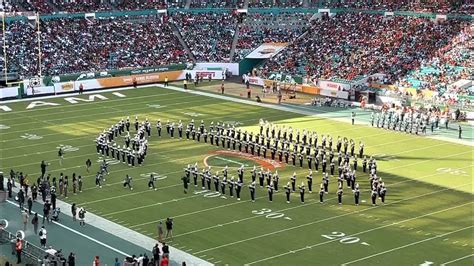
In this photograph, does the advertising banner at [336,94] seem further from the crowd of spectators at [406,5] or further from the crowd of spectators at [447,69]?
the crowd of spectators at [406,5]

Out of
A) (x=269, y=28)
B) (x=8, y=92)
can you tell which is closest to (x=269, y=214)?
(x=8, y=92)

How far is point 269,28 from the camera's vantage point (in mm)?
64812

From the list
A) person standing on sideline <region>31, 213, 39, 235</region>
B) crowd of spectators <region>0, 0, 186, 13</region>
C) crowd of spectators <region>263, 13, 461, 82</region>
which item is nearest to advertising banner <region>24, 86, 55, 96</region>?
crowd of spectators <region>0, 0, 186, 13</region>

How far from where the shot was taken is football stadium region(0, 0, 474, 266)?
78.8 ft

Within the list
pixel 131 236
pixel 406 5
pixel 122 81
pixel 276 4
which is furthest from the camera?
pixel 276 4

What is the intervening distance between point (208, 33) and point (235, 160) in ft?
102

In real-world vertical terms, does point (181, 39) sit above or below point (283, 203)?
above

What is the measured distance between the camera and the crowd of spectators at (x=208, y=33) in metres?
60.7

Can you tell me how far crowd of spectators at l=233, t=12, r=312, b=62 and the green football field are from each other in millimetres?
20798

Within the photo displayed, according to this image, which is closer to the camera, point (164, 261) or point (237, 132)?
point (164, 261)

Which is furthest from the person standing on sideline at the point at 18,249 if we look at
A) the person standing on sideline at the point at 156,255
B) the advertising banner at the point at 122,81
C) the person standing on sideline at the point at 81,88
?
the person standing on sideline at the point at 81,88

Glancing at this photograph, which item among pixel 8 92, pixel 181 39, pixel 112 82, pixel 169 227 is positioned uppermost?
pixel 181 39

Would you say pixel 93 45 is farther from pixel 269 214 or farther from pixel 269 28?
pixel 269 214

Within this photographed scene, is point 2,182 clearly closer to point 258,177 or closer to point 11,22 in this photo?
point 258,177
